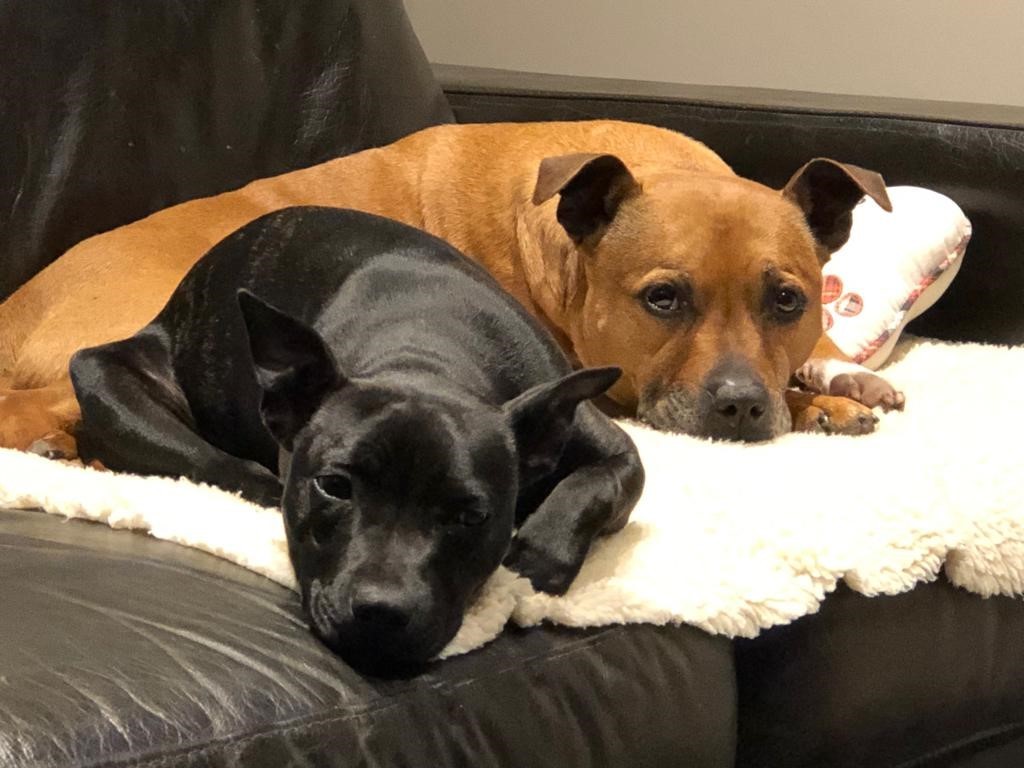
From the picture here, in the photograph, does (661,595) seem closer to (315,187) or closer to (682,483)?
(682,483)

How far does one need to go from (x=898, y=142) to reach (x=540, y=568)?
1525 mm

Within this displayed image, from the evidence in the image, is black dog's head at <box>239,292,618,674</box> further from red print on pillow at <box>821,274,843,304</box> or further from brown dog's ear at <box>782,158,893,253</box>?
red print on pillow at <box>821,274,843,304</box>

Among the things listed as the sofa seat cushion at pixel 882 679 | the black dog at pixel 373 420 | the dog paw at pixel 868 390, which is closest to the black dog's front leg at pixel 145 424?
the black dog at pixel 373 420

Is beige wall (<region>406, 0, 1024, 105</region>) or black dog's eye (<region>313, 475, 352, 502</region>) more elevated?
black dog's eye (<region>313, 475, 352, 502</region>)

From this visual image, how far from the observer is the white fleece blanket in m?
1.36

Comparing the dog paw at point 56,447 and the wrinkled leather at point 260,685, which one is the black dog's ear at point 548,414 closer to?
the wrinkled leather at point 260,685

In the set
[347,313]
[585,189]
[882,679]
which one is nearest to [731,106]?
[585,189]

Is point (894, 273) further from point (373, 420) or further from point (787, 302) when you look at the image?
point (373, 420)

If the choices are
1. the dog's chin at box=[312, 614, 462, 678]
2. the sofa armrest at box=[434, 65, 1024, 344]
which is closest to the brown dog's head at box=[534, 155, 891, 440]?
Answer: the sofa armrest at box=[434, 65, 1024, 344]

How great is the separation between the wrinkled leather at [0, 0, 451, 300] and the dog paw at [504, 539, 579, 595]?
4.13 feet

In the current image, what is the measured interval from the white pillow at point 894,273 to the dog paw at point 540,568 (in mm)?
1176

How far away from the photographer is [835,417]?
2092 mm

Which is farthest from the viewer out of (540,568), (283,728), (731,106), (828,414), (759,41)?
(759,41)

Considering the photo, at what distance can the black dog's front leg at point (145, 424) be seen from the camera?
5.48 feet
